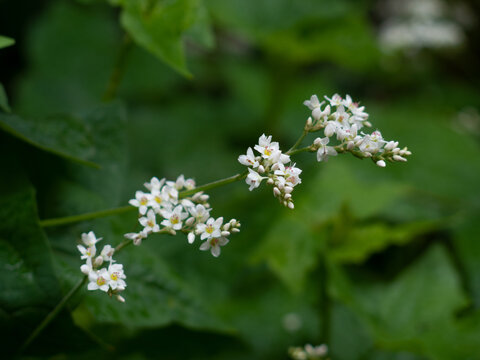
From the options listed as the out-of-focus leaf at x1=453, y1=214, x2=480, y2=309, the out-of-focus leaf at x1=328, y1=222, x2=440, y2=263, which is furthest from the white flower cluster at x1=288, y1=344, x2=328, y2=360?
the out-of-focus leaf at x1=453, y1=214, x2=480, y2=309

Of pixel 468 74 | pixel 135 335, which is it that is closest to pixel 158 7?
pixel 135 335

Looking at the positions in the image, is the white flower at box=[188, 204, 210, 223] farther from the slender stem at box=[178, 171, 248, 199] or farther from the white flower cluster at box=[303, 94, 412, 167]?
the white flower cluster at box=[303, 94, 412, 167]

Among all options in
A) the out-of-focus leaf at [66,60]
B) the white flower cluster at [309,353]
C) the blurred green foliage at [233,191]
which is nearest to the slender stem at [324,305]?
the blurred green foliage at [233,191]

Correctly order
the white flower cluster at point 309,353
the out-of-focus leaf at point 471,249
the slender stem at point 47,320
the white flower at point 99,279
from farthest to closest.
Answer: the out-of-focus leaf at point 471,249 < the white flower cluster at point 309,353 < the slender stem at point 47,320 < the white flower at point 99,279

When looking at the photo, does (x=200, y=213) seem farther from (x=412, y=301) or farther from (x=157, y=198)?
(x=412, y=301)

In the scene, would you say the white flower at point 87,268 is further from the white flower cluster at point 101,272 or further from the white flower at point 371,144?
the white flower at point 371,144

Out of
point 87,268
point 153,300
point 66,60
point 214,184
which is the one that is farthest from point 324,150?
point 66,60
